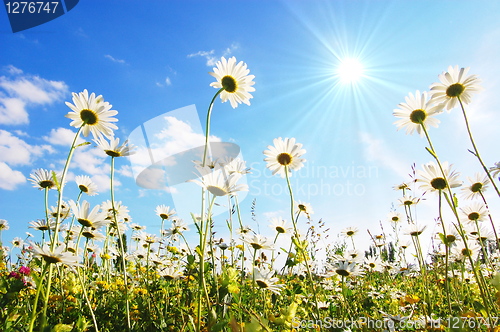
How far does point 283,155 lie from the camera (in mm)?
2965

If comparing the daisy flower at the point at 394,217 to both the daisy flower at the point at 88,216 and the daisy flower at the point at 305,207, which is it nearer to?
the daisy flower at the point at 305,207

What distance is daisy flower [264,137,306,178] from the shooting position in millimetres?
2938

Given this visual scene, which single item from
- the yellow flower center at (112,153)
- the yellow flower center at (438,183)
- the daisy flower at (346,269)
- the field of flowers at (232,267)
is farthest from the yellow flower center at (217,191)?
the yellow flower center at (438,183)

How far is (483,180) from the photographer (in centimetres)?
276

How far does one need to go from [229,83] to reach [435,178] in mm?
1809

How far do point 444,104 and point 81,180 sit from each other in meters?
3.30

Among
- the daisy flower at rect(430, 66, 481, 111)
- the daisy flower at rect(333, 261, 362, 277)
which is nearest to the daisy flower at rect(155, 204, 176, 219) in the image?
the daisy flower at rect(333, 261, 362, 277)

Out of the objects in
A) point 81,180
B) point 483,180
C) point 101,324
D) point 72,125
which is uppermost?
point 72,125

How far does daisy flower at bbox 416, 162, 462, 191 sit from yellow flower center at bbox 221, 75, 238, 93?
5.40ft

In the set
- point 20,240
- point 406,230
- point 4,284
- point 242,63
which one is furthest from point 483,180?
point 20,240

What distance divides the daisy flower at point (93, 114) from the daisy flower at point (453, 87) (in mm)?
2578

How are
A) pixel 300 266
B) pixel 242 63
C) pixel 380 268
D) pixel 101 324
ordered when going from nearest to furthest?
pixel 101 324, pixel 242 63, pixel 300 266, pixel 380 268

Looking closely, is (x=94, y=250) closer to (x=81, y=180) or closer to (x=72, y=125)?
(x=81, y=180)

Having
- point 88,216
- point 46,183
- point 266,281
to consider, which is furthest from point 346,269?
point 46,183
